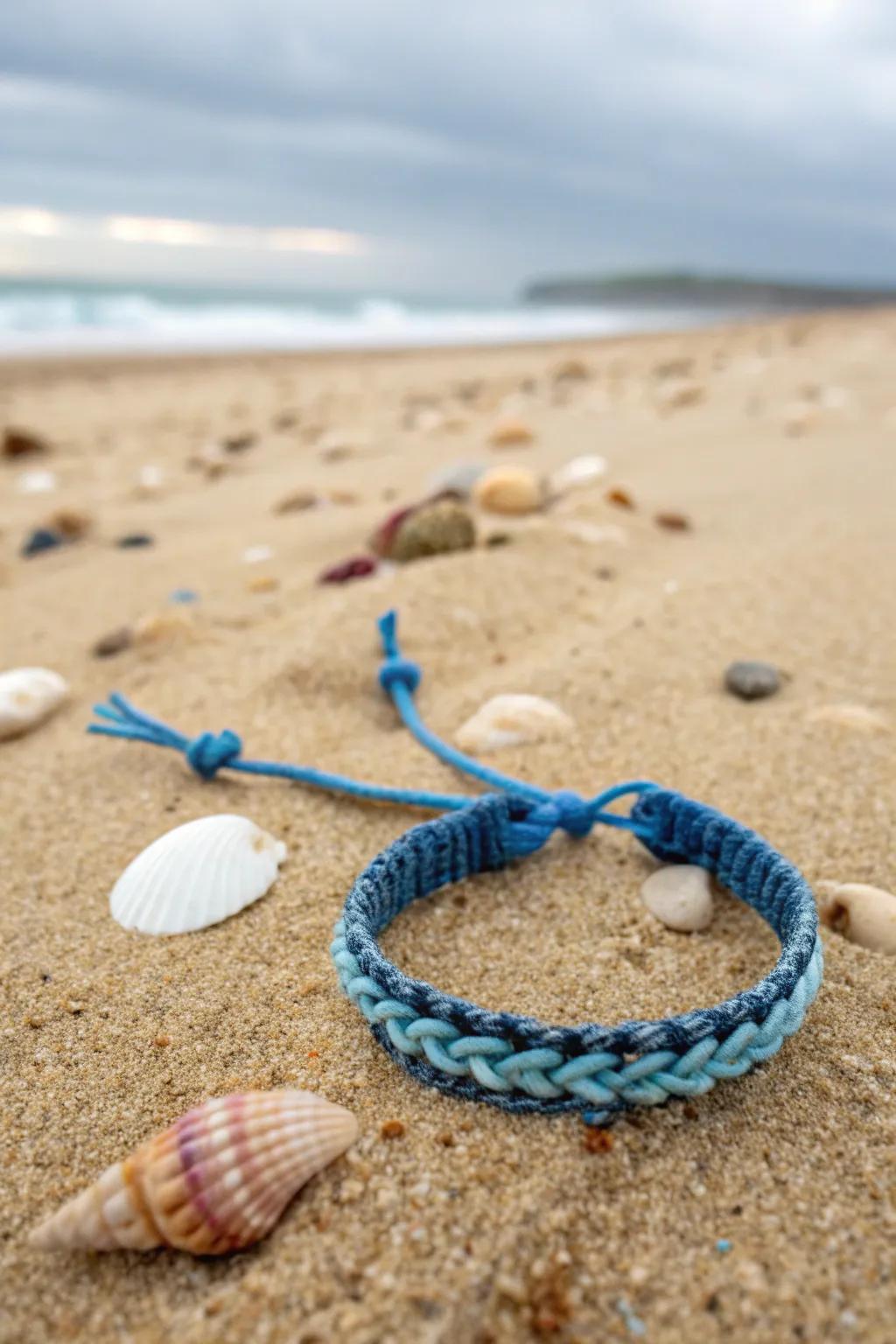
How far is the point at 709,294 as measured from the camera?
27.3 meters

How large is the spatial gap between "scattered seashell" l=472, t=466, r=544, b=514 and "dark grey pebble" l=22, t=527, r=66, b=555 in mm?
1569

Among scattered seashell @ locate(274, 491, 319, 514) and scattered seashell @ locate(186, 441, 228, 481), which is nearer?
scattered seashell @ locate(274, 491, 319, 514)

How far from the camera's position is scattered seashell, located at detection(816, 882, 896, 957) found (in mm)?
1322

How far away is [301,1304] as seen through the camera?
2.85ft

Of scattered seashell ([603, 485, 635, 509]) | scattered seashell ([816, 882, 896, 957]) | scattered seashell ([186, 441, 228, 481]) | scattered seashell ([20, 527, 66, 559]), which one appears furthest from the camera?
scattered seashell ([186, 441, 228, 481])

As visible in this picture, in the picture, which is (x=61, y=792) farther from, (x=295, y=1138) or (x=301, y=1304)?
(x=301, y=1304)

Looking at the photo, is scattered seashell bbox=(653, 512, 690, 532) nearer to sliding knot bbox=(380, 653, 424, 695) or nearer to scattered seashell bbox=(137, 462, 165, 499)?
sliding knot bbox=(380, 653, 424, 695)

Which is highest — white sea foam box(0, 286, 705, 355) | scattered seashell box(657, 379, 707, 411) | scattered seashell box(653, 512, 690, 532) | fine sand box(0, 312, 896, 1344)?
white sea foam box(0, 286, 705, 355)

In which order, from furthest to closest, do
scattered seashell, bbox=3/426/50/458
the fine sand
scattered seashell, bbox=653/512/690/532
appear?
1. scattered seashell, bbox=3/426/50/458
2. scattered seashell, bbox=653/512/690/532
3. the fine sand

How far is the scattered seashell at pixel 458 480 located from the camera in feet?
10.9

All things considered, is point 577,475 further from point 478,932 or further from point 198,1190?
point 198,1190

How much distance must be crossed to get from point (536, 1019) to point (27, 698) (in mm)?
1442

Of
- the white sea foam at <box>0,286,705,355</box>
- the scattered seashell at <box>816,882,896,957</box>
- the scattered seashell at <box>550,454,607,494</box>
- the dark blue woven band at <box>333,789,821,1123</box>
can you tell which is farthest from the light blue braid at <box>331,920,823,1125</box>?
the white sea foam at <box>0,286,705,355</box>

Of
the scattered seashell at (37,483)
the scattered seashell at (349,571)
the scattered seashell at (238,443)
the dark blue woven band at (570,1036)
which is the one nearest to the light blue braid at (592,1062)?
the dark blue woven band at (570,1036)
